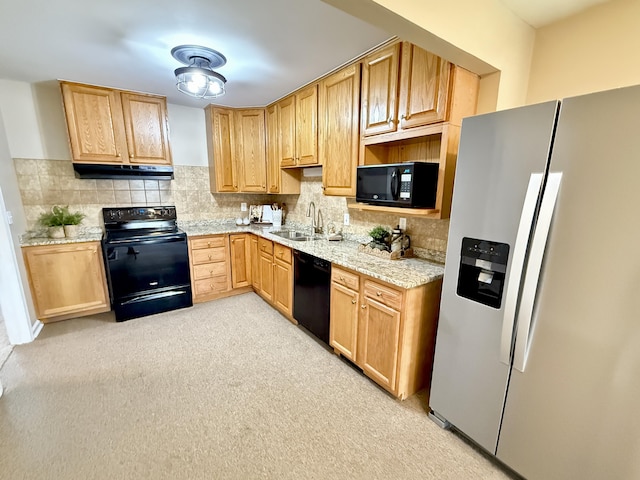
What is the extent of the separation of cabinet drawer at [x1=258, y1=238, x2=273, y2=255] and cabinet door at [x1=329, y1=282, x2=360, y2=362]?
1167 mm

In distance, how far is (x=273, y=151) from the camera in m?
3.54

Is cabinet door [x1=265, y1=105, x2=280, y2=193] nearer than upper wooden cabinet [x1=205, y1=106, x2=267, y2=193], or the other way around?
cabinet door [x1=265, y1=105, x2=280, y2=193]

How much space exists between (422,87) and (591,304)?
4.91 ft

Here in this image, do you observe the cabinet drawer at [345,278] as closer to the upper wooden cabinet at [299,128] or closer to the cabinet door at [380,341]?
the cabinet door at [380,341]

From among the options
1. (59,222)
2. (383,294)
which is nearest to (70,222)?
(59,222)

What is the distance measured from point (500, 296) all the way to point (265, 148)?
3.20 m

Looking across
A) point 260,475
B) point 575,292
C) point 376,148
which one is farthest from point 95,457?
point 376,148

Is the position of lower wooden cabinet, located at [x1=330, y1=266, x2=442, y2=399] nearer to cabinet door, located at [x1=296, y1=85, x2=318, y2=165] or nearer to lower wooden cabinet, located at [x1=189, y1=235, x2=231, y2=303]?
cabinet door, located at [x1=296, y1=85, x2=318, y2=165]

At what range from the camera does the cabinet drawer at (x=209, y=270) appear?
342 cm

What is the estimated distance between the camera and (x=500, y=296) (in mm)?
1354

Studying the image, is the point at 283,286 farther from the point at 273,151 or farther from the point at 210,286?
the point at 273,151

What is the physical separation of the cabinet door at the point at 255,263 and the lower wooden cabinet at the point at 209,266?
308mm

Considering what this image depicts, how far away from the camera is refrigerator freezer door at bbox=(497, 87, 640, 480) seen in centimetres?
101

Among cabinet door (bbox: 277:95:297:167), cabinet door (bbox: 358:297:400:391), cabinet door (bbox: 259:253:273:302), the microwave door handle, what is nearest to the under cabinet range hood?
cabinet door (bbox: 277:95:297:167)
